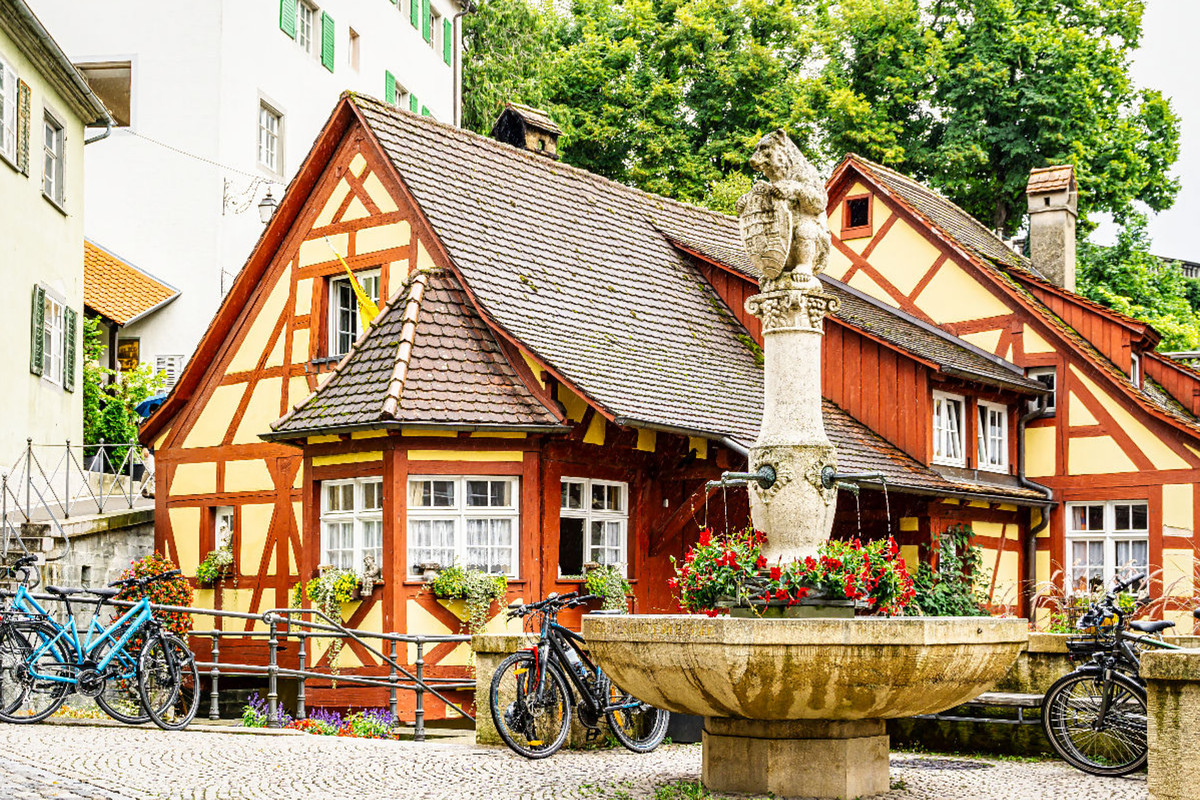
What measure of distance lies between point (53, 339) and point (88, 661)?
37.6ft

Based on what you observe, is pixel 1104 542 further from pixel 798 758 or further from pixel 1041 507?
pixel 798 758

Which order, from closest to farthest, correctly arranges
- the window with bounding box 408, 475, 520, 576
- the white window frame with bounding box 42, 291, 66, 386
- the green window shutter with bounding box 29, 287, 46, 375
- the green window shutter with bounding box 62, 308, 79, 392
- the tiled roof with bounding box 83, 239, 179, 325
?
1. the window with bounding box 408, 475, 520, 576
2. the green window shutter with bounding box 29, 287, 46, 375
3. the white window frame with bounding box 42, 291, 66, 386
4. the green window shutter with bounding box 62, 308, 79, 392
5. the tiled roof with bounding box 83, 239, 179, 325

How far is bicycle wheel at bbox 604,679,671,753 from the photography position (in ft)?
37.8

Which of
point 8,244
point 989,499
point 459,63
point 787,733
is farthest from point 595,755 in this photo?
point 459,63

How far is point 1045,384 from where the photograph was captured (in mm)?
22969

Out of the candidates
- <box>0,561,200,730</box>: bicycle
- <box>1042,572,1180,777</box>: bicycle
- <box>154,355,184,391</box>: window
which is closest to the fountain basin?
<box>1042,572,1180,777</box>: bicycle

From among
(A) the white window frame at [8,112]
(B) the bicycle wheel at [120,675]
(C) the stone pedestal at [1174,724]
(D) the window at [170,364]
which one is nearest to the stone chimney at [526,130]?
(A) the white window frame at [8,112]

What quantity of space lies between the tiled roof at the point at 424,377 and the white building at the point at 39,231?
5.64 metres

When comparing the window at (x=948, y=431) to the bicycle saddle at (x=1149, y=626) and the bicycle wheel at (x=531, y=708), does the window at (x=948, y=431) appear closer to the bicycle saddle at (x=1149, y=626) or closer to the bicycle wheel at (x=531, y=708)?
the bicycle wheel at (x=531, y=708)

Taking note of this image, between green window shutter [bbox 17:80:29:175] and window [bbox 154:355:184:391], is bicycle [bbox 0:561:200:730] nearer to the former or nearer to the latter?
green window shutter [bbox 17:80:29:175]

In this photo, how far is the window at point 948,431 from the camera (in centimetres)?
2138

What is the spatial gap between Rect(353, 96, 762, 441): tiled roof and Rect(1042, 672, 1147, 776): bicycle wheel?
6323 millimetres

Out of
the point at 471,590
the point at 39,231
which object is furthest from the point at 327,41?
the point at 471,590

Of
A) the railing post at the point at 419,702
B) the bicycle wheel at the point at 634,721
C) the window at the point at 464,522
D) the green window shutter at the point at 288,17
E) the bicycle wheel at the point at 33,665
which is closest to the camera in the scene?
the bicycle wheel at the point at 634,721
